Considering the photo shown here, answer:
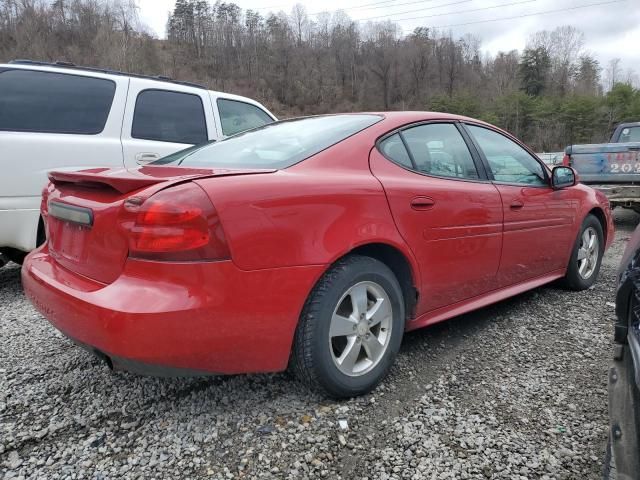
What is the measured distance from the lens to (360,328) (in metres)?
2.19

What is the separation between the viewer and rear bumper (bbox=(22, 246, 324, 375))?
169cm

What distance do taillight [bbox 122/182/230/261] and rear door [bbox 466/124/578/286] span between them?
2.03 m

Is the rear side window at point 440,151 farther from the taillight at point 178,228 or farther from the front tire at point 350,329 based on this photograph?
the taillight at point 178,228

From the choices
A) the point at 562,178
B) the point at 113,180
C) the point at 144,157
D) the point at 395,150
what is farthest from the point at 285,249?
the point at 144,157

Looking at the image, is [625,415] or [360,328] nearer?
[625,415]

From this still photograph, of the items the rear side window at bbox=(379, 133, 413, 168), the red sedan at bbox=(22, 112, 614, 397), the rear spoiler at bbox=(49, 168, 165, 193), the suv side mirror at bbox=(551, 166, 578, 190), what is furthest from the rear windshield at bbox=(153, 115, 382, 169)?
the suv side mirror at bbox=(551, 166, 578, 190)

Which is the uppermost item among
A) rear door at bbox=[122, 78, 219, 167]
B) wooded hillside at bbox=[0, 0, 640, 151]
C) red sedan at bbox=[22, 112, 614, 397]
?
wooded hillside at bbox=[0, 0, 640, 151]

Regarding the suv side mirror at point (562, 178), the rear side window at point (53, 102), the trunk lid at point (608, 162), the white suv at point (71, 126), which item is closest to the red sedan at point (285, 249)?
the suv side mirror at point (562, 178)

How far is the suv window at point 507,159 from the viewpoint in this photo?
3.16 meters

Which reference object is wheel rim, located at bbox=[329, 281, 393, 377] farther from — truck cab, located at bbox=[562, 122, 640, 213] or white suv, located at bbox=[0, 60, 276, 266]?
truck cab, located at bbox=[562, 122, 640, 213]

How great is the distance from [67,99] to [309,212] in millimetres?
2993

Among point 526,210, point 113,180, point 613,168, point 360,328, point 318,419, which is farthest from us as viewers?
point 613,168

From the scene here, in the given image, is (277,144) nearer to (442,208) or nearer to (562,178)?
(442,208)

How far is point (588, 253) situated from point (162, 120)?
4.12 m
